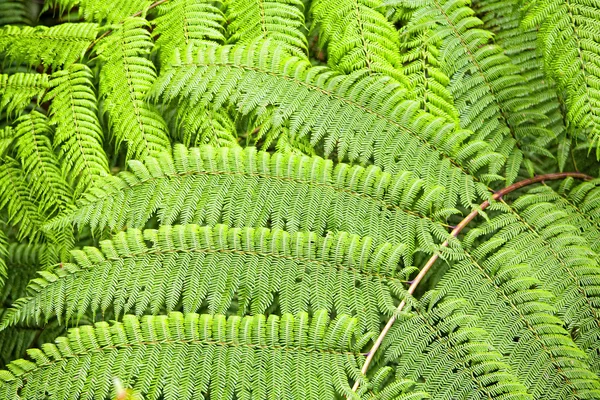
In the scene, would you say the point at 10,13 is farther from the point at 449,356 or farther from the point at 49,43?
the point at 449,356

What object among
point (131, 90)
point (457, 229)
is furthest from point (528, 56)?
point (131, 90)

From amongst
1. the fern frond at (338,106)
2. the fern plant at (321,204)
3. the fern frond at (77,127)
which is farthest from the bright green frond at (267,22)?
the fern frond at (77,127)

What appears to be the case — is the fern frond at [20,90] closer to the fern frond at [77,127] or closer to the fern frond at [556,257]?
the fern frond at [77,127]

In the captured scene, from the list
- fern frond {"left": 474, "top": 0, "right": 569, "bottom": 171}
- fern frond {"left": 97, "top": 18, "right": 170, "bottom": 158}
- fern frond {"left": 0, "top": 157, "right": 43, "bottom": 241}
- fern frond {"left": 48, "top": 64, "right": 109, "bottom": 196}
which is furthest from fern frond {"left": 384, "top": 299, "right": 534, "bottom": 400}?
fern frond {"left": 0, "top": 157, "right": 43, "bottom": 241}

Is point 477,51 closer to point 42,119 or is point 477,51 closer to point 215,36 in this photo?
point 215,36

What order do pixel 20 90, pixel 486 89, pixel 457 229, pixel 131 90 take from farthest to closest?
pixel 20 90, pixel 131 90, pixel 486 89, pixel 457 229

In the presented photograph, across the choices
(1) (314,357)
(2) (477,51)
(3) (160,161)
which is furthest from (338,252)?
(2) (477,51)
